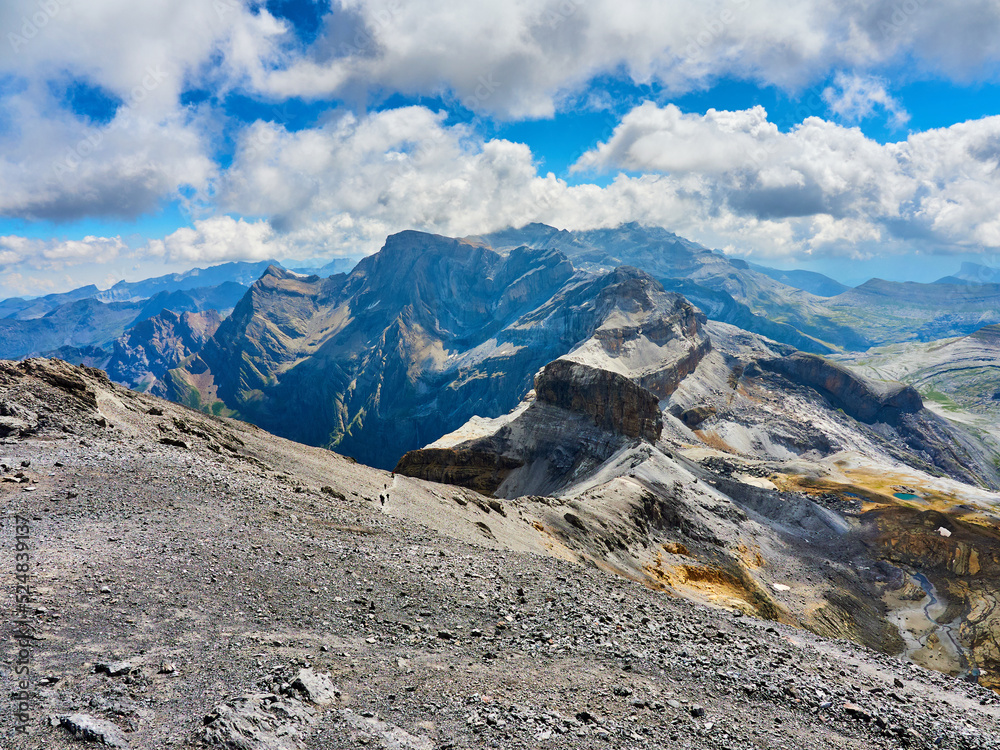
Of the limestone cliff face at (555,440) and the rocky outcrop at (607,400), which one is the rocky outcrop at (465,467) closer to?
the limestone cliff face at (555,440)

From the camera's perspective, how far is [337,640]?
648 inches

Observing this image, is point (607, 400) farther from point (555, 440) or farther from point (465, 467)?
point (465, 467)

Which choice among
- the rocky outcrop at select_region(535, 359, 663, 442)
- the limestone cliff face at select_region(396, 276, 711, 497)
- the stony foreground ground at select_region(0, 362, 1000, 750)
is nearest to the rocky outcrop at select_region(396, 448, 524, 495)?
the limestone cliff face at select_region(396, 276, 711, 497)

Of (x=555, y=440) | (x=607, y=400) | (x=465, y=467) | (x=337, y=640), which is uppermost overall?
(x=607, y=400)

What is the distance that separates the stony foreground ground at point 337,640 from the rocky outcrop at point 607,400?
66.2 m

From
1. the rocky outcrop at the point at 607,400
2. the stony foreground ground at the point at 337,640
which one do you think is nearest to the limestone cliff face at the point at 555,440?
the rocky outcrop at the point at 607,400

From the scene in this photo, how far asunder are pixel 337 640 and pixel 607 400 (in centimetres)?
8563

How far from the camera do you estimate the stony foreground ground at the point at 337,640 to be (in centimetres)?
1250

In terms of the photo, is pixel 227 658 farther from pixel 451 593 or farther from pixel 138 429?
pixel 138 429

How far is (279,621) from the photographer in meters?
16.8

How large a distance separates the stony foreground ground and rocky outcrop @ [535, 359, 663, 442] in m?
66.2

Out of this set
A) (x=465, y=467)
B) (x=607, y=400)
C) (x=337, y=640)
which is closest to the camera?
(x=337, y=640)

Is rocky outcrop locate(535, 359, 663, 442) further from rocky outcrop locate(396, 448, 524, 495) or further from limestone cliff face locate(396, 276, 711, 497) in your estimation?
rocky outcrop locate(396, 448, 524, 495)

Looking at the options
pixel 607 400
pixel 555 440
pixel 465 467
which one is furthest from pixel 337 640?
pixel 607 400
